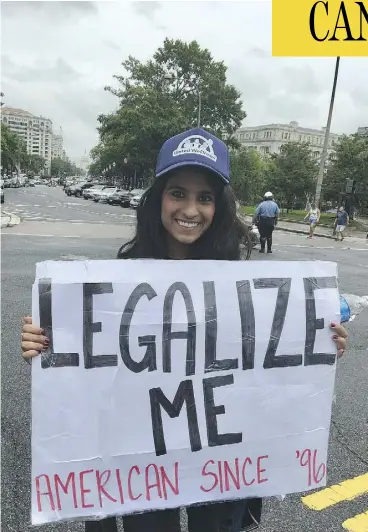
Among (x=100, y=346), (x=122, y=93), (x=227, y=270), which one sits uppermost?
(x=122, y=93)

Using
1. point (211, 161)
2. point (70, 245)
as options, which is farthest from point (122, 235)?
point (211, 161)

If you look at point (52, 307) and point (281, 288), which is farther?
point (281, 288)

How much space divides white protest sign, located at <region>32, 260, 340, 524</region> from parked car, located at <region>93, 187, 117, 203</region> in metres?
38.7

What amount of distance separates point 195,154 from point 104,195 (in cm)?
3996

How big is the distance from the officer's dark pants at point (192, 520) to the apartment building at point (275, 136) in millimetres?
139775

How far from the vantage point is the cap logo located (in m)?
1.71

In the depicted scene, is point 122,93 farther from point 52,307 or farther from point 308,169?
point 52,307

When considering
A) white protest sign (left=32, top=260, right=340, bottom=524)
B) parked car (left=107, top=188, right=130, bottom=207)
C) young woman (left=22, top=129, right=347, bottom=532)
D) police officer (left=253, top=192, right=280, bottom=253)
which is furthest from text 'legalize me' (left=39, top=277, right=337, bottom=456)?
parked car (left=107, top=188, right=130, bottom=207)

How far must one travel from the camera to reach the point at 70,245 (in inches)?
492

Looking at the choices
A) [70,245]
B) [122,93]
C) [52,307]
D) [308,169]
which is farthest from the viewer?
[122,93]

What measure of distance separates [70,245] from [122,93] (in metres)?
39.0

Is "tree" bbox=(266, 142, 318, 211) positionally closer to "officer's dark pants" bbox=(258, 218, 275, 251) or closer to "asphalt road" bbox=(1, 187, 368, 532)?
"officer's dark pants" bbox=(258, 218, 275, 251)

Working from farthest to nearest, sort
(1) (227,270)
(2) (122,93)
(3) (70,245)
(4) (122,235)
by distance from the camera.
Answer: (2) (122,93), (4) (122,235), (3) (70,245), (1) (227,270)

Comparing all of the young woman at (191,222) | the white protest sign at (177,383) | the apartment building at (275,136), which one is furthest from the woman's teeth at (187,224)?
the apartment building at (275,136)
